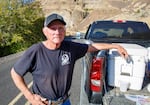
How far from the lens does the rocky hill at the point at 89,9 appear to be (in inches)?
2456

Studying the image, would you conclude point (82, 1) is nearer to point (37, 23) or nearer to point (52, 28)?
point (37, 23)

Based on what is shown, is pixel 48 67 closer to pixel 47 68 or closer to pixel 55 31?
pixel 47 68

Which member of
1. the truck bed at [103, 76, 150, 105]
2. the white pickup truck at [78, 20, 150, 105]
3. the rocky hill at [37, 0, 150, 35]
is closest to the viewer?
the truck bed at [103, 76, 150, 105]

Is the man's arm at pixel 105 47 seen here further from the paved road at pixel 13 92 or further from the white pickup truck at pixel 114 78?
the paved road at pixel 13 92

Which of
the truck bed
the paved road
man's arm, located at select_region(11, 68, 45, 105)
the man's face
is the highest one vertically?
the man's face

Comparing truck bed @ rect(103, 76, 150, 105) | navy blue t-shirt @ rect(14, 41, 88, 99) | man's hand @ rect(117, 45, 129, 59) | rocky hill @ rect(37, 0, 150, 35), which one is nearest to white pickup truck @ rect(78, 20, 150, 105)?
truck bed @ rect(103, 76, 150, 105)

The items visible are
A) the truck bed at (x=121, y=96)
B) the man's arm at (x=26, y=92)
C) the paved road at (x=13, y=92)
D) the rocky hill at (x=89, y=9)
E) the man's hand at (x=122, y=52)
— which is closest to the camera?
the man's arm at (x=26, y=92)

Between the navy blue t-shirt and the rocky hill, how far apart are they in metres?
55.1

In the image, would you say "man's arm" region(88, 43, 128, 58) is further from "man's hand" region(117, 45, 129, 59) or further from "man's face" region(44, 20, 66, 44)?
"man's face" region(44, 20, 66, 44)

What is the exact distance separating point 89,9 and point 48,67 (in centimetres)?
7049

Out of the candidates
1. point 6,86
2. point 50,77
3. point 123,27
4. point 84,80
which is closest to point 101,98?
point 84,80

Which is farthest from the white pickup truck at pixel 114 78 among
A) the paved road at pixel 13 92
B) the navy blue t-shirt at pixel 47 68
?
the paved road at pixel 13 92

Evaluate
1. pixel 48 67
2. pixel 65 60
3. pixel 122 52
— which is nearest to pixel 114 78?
pixel 122 52

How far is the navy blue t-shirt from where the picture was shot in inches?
129
